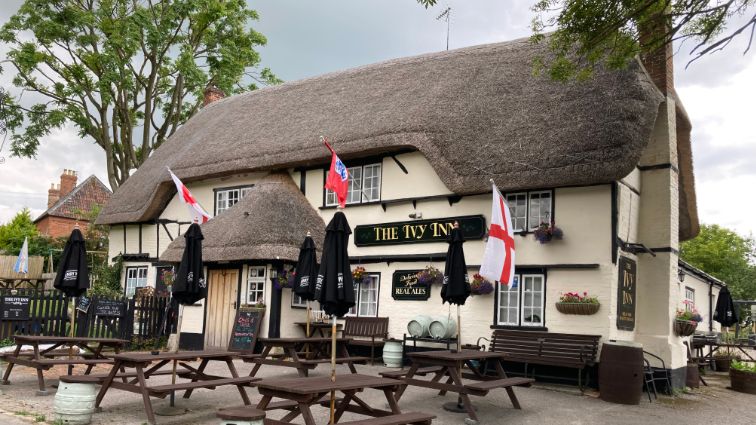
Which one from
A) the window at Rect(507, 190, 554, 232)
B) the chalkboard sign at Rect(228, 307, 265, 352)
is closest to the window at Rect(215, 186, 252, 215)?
the chalkboard sign at Rect(228, 307, 265, 352)

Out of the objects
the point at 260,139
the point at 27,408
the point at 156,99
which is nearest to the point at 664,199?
the point at 260,139

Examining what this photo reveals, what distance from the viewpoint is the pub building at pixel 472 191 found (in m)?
11.8

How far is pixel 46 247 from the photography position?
34.0m

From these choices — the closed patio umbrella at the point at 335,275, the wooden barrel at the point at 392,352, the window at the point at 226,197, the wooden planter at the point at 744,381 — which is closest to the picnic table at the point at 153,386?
the closed patio umbrella at the point at 335,275

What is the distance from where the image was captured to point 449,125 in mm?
13805

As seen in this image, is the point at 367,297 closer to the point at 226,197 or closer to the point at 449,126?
the point at 449,126

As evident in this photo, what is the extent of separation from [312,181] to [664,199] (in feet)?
26.8

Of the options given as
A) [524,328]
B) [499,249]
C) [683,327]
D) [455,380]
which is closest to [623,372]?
[524,328]

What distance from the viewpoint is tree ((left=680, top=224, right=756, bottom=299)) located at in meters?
39.2

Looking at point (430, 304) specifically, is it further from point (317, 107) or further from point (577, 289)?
point (317, 107)

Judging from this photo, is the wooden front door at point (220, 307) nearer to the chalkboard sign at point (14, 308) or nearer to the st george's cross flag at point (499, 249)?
the chalkboard sign at point (14, 308)

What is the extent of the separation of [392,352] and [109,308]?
632cm

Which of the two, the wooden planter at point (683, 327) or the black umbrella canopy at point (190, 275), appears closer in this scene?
the black umbrella canopy at point (190, 275)

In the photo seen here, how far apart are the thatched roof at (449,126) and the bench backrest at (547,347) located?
2.82 meters
